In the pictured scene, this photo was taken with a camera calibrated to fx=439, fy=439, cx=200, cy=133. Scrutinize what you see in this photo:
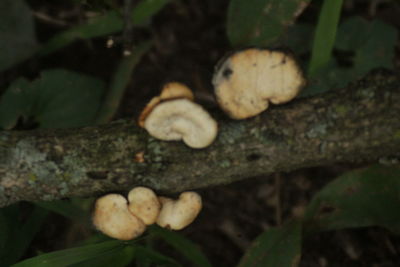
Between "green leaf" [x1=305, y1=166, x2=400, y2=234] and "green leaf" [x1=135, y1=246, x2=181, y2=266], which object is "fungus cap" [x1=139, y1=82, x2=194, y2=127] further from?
"green leaf" [x1=305, y1=166, x2=400, y2=234]

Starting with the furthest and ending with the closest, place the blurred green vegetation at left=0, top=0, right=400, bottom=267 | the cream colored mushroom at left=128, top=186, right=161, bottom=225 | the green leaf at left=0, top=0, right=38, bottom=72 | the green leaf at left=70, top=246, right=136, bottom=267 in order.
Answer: the green leaf at left=0, top=0, right=38, bottom=72 → the blurred green vegetation at left=0, top=0, right=400, bottom=267 → the green leaf at left=70, top=246, right=136, bottom=267 → the cream colored mushroom at left=128, top=186, right=161, bottom=225

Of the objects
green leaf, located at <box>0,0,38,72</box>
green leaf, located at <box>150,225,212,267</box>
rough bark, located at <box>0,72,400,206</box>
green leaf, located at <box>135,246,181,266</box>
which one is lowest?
green leaf, located at <box>135,246,181,266</box>

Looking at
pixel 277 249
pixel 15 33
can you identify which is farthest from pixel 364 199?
pixel 15 33

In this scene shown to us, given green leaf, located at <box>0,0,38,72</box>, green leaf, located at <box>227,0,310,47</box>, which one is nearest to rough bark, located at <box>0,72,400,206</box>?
green leaf, located at <box>227,0,310,47</box>

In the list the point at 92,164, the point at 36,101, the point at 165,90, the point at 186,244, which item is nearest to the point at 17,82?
the point at 36,101

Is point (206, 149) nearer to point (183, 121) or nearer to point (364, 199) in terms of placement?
point (183, 121)

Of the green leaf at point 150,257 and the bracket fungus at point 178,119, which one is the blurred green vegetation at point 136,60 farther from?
the bracket fungus at point 178,119
